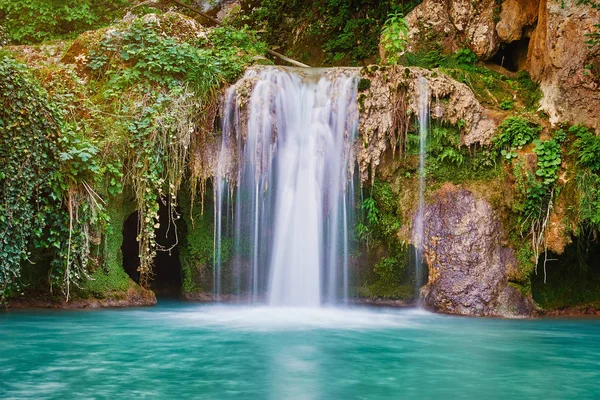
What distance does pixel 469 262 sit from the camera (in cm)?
1115

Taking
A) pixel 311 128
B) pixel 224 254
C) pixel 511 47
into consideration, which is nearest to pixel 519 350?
pixel 311 128

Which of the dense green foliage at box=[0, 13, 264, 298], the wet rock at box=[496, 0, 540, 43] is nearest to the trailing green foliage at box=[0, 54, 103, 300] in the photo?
the dense green foliage at box=[0, 13, 264, 298]

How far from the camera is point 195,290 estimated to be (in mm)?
13539

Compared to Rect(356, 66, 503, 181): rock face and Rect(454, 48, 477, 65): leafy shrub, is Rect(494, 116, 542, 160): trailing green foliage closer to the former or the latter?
Rect(356, 66, 503, 181): rock face

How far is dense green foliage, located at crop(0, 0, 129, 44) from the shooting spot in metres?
16.8

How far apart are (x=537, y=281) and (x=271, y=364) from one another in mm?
6994

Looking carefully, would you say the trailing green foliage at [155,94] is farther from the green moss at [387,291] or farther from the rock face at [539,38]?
the rock face at [539,38]

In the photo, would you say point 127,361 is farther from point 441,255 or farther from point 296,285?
point 441,255

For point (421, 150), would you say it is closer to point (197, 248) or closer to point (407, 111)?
point (407, 111)

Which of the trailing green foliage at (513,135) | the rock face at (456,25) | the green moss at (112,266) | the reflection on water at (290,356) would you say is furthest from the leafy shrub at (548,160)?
the green moss at (112,266)

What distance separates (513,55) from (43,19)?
431 inches

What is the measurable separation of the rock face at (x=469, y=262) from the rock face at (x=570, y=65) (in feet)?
7.37

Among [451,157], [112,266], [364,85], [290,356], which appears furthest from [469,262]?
[112,266]

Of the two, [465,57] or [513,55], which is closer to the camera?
[465,57]
